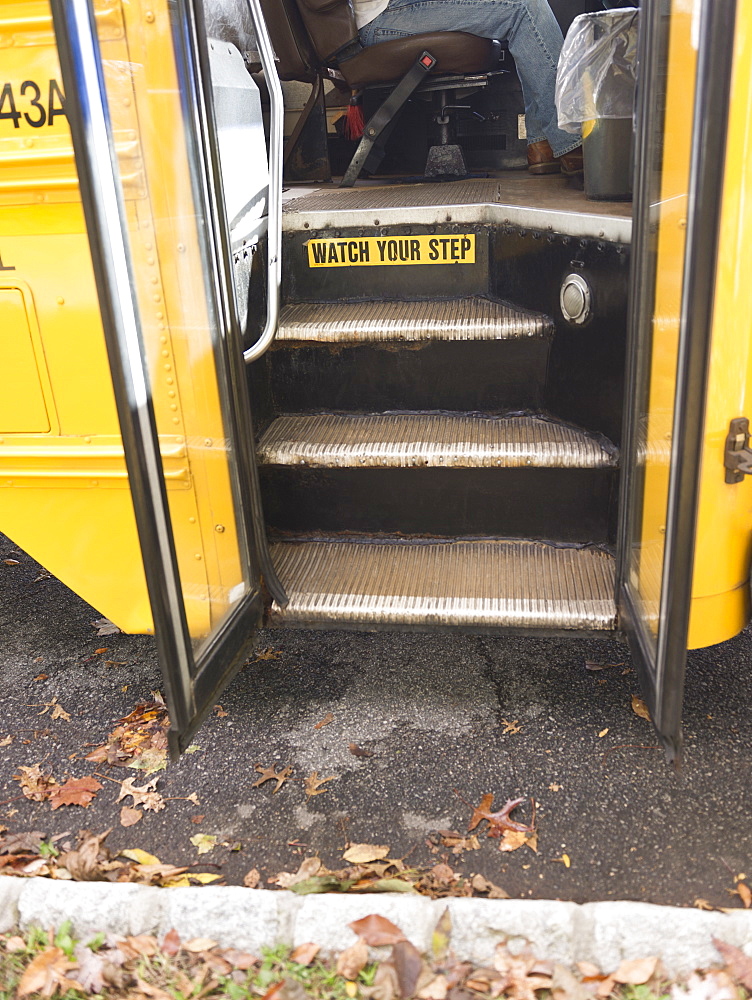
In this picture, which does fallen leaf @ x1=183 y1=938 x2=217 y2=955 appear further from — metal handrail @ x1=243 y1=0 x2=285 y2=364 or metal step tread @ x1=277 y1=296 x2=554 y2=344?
metal step tread @ x1=277 y1=296 x2=554 y2=344

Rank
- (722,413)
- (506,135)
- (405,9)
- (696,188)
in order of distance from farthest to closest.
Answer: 1. (506,135)
2. (405,9)
3. (722,413)
4. (696,188)

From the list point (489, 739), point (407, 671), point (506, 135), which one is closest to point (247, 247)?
point (407, 671)

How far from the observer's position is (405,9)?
3.84 metres

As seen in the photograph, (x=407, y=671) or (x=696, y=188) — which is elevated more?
(x=696, y=188)

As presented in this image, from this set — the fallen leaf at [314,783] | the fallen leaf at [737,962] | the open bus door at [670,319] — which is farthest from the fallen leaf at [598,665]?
the fallen leaf at [737,962]

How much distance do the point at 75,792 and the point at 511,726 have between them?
4.19 ft

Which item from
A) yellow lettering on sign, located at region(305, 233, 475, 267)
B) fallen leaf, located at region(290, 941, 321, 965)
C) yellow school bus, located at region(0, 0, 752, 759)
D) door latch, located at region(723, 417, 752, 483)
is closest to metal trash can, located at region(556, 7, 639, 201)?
yellow school bus, located at region(0, 0, 752, 759)

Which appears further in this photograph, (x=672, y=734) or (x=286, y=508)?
(x=286, y=508)

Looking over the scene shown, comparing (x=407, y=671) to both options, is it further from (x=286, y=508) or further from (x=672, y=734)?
(x=672, y=734)

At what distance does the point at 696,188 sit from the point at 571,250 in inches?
42.7

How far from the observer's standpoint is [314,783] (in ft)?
7.63

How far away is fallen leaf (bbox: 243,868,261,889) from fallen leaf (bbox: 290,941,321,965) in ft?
0.71

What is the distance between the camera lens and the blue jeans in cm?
380

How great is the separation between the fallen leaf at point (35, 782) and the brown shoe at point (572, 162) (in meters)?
3.29
